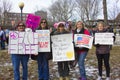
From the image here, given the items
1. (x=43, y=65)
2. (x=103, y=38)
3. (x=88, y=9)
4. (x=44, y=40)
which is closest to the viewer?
(x=44, y=40)

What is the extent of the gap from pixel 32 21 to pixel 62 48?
122 centimetres

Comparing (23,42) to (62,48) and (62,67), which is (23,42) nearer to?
(62,48)

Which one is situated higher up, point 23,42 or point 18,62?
point 23,42

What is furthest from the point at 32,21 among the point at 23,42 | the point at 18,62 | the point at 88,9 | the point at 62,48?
the point at 88,9

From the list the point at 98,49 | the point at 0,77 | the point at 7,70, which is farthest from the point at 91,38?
the point at 7,70

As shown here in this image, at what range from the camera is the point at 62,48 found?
9438mm

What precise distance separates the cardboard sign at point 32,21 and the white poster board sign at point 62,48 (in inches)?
27.7

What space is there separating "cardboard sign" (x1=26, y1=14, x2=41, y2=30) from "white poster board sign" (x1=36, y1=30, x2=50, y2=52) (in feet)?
1.19

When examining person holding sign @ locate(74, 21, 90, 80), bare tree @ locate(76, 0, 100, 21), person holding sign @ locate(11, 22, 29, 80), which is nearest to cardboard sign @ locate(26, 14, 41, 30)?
person holding sign @ locate(11, 22, 29, 80)

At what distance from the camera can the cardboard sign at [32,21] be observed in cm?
941

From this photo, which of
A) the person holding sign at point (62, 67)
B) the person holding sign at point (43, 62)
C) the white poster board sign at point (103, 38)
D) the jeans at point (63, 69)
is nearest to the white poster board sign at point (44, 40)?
the person holding sign at point (43, 62)

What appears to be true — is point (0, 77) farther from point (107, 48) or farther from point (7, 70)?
point (107, 48)

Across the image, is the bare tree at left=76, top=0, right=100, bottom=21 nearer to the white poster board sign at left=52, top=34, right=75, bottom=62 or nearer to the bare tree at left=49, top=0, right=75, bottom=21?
the bare tree at left=49, top=0, right=75, bottom=21

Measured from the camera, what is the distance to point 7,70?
12180 mm
